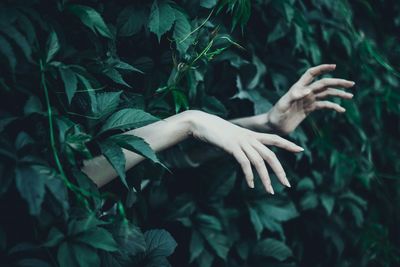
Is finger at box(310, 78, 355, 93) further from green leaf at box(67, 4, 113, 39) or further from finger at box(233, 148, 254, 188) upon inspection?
green leaf at box(67, 4, 113, 39)

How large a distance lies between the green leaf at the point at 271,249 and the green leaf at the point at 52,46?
0.99 meters

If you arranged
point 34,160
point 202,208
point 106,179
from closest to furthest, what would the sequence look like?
point 34,160, point 106,179, point 202,208

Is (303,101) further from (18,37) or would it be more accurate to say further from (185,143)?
(18,37)

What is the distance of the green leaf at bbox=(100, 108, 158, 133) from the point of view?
114 cm

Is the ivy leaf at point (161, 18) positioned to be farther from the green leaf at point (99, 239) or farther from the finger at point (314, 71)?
the green leaf at point (99, 239)

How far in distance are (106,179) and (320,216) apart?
3.45 ft

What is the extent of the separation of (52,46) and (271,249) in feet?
3.37

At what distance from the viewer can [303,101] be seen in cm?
140

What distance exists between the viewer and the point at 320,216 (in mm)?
2006

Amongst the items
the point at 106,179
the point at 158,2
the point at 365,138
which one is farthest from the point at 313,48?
the point at 106,179

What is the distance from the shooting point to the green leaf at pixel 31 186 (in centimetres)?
93

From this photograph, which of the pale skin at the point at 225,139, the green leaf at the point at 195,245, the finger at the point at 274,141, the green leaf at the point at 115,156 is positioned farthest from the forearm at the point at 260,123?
the green leaf at the point at 115,156

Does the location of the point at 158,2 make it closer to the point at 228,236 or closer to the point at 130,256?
the point at 130,256

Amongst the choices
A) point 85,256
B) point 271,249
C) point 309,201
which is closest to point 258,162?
point 85,256
